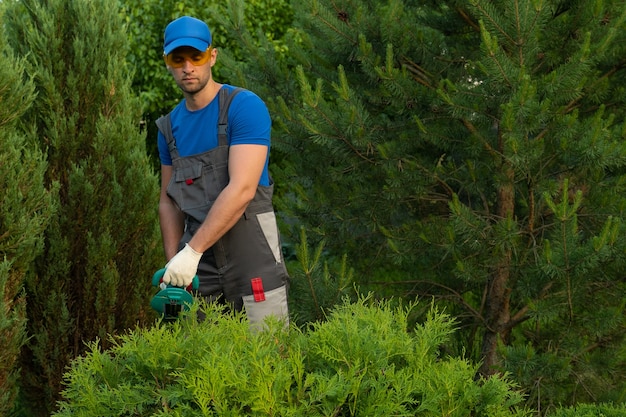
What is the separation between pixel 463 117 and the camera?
443 centimetres

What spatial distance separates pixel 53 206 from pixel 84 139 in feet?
2.04

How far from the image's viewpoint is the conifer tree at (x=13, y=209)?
4066 mm

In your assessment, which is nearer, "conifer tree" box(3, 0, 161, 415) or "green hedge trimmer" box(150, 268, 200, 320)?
"green hedge trimmer" box(150, 268, 200, 320)

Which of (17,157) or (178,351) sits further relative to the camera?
(17,157)

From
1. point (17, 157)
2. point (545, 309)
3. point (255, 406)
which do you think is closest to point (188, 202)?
point (17, 157)

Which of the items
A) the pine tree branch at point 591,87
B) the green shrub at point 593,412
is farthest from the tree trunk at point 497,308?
the green shrub at point 593,412

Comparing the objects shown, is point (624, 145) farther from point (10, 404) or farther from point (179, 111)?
point (10, 404)

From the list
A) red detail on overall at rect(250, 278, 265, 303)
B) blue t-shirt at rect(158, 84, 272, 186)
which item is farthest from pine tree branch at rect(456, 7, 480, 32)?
red detail on overall at rect(250, 278, 265, 303)

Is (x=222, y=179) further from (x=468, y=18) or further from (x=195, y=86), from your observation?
(x=468, y=18)

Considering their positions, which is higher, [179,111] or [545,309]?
[179,111]

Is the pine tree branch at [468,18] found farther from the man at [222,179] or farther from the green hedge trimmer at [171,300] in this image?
the green hedge trimmer at [171,300]

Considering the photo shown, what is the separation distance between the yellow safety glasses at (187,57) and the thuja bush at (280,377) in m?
1.38

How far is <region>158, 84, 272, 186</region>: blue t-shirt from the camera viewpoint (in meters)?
3.59

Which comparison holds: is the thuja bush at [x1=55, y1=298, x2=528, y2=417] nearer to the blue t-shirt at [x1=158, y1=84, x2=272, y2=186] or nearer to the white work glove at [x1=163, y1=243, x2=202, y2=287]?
the white work glove at [x1=163, y1=243, x2=202, y2=287]
